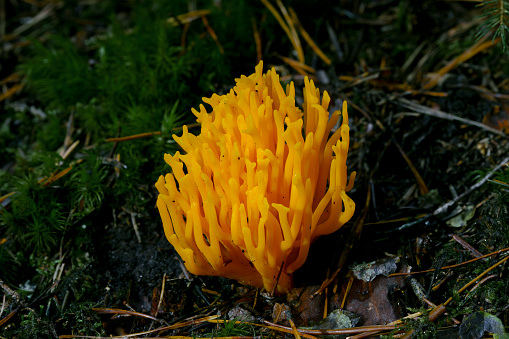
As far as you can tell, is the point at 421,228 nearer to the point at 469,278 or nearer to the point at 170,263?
the point at 469,278

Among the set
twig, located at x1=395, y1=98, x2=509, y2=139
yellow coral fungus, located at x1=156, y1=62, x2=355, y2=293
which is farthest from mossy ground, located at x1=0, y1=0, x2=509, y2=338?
yellow coral fungus, located at x1=156, y1=62, x2=355, y2=293

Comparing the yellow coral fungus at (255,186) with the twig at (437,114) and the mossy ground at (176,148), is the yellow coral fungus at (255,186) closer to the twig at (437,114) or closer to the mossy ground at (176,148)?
the mossy ground at (176,148)

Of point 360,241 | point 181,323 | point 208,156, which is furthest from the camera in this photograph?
point 360,241

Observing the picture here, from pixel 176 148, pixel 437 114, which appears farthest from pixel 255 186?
pixel 437 114

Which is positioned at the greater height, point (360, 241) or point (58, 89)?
point (58, 89)

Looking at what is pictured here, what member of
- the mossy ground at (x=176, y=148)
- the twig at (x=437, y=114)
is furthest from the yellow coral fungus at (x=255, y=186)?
the twig at (x=437, y=114)

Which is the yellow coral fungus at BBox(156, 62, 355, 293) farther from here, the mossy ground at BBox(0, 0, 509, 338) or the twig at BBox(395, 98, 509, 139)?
the twig at BBox(395, 98, 509, 139)

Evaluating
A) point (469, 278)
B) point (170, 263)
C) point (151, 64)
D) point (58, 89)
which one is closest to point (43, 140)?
point (58, 89)
